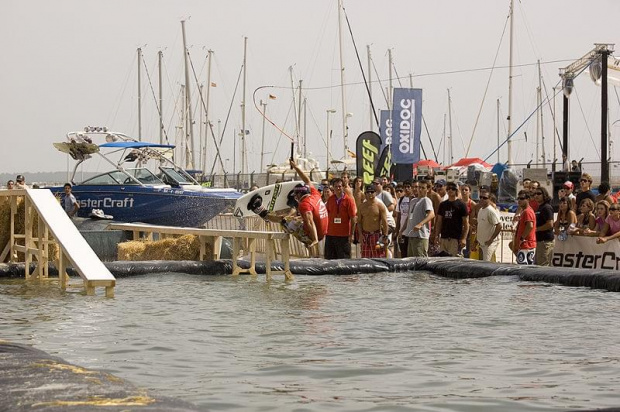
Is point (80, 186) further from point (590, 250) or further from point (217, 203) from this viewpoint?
point (590, 250)

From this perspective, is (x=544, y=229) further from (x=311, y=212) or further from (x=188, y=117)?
(x=188, y=117)

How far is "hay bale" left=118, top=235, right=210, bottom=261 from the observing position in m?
17.2

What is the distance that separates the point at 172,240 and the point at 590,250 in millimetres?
6824

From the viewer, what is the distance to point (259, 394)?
6.57 m

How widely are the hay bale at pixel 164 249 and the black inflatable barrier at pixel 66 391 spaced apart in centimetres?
1069

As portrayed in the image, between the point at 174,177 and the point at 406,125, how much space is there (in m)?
7.06

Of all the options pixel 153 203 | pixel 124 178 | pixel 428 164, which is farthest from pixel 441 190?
pixel 428 164

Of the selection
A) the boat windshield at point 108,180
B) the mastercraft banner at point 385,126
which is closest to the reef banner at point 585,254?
the boat windshield at point 108,180

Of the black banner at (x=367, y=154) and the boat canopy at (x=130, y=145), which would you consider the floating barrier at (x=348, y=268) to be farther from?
the boat canopy at (x=130, y=145)

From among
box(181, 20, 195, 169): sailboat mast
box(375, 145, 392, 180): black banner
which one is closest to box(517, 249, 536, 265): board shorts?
box(375, 145, 392, 180): black banner

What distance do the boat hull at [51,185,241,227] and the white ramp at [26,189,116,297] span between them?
41.0 feet

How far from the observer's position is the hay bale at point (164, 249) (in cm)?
1719

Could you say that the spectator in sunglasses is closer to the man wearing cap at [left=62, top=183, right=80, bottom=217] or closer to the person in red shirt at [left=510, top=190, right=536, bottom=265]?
the person in red shirt at [left=510, top=190, right=536, bottom=265]

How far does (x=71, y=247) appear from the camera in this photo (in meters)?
12.5
